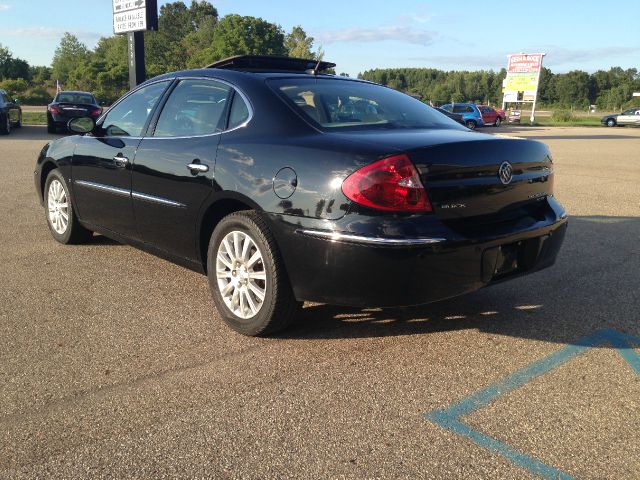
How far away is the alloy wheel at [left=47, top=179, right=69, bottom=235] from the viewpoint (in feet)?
18.2

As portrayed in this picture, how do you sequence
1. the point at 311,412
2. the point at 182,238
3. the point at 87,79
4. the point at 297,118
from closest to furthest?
the point at 311,412
the point at 297,118
the point at 182,238
the point at 87,79

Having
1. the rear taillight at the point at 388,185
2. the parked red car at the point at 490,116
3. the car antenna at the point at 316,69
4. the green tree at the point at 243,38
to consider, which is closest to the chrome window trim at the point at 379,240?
the rear taillight at the point at 388,185

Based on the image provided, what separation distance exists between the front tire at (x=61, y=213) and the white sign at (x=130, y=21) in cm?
1143

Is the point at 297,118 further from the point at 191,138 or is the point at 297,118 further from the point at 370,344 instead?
the point at 370,344

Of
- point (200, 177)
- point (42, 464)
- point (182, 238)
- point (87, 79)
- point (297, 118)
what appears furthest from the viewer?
point (87, 79)

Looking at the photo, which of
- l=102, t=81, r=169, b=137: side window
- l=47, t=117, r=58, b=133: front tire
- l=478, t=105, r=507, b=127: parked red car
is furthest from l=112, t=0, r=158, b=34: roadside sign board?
l=478, t=105, r=507, b=127: parked red car

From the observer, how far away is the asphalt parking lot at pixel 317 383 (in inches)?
92.7

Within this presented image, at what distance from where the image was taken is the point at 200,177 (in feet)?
12.3

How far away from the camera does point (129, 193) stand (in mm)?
4426

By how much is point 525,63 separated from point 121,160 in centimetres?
5098

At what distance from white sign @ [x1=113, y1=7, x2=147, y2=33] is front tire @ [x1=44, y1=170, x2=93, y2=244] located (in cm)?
1143

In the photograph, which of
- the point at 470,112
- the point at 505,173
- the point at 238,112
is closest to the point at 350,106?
the point at 238,112

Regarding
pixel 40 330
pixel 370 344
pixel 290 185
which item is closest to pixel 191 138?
pixel 290 185

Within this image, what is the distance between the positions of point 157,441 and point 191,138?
2.15 metres
